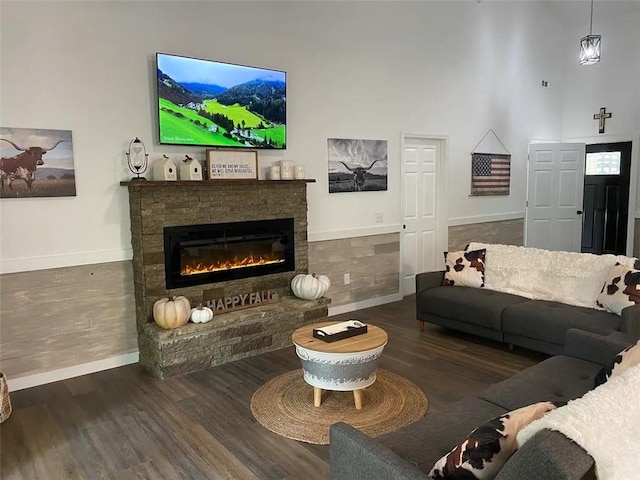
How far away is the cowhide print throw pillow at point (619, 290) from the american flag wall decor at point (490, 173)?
10.5 ft

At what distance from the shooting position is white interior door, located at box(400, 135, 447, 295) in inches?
249

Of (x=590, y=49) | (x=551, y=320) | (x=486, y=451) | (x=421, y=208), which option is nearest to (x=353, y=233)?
(x=421, y=208)

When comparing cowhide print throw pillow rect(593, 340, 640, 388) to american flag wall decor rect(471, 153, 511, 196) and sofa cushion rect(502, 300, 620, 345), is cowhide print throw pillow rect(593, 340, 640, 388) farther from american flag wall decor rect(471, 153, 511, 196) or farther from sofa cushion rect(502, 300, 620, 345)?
american flag wall decor rect(471, 153, 511, 196)

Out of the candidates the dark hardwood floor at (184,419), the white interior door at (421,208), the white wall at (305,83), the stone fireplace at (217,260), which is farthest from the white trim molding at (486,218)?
the stone fireplace at (217,260)

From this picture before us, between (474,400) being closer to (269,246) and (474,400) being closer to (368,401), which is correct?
(368,401)

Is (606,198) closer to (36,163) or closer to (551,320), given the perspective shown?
(551,320)

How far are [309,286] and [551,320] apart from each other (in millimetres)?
2161

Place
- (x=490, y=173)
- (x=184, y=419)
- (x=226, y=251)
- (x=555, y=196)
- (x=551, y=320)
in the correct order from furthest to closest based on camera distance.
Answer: (x=555, y=196), (x=490, y=173), (x=226, y=251), (x=551, y=320), (x=184, y=419)

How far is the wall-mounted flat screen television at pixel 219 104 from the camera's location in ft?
13.8

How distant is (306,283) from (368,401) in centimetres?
165

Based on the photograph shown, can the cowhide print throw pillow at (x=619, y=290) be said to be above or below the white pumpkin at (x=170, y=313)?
above

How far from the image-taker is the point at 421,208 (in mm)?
6535

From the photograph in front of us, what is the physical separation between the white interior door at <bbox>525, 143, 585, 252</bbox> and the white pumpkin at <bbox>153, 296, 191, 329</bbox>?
19.7 feet

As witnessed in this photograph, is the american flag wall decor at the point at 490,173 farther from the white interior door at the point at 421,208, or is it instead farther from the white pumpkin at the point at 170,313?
the white pumpkin at the point at 170,313
